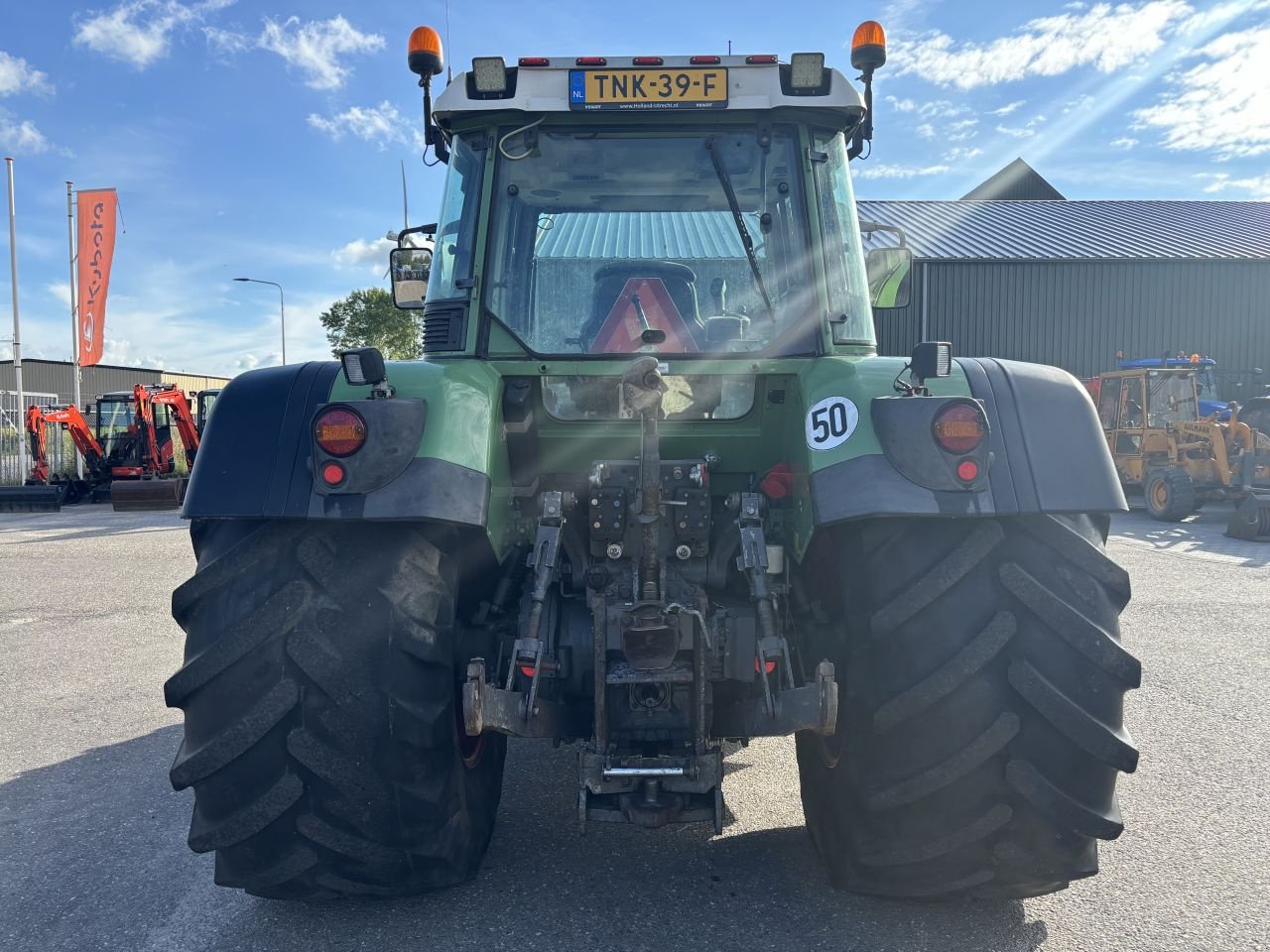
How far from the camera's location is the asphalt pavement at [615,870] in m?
2.61

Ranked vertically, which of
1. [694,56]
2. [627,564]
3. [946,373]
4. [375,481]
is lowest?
[627,564]

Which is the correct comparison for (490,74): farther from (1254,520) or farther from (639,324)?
(1254,520)

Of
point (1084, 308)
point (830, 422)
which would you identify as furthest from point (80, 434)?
point (1084, 308)

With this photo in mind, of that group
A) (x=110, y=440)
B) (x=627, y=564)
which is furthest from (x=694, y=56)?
(x=110, y=440)

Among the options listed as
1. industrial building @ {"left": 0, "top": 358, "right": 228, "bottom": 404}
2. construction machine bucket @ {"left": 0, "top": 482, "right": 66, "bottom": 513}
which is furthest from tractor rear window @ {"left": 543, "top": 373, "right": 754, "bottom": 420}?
industrial building @ {"left": 0, "top": 358, "right": 228, "bottom": 404}

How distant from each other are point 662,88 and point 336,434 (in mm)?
1661

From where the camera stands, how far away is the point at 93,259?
819 inches

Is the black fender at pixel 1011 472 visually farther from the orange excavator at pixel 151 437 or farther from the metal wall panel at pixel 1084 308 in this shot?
the metal wall panel at pixel 1084 308

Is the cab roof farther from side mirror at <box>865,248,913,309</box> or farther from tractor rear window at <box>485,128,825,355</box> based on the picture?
side mirror at <box>865,248,913,309</box>

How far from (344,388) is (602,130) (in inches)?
52.9

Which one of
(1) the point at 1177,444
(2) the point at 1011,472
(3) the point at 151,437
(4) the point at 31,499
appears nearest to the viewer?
(2) the point at 1011,472

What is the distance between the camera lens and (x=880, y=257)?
3.86 metres

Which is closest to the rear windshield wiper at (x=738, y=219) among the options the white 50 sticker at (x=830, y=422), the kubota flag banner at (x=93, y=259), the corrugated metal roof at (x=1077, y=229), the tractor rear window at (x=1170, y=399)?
the white 50 sticker at (x=830, y=422)

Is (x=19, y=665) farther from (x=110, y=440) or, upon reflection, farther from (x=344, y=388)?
(x=110, y=440)
